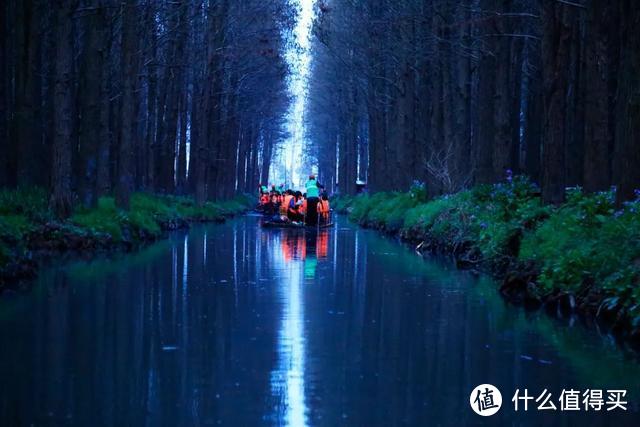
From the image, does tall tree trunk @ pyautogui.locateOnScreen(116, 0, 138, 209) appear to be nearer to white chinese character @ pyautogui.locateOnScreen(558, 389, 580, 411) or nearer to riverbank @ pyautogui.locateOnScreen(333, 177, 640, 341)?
riverbank @ pyautogui.locateOnScreen(333, 177, 640, 341)

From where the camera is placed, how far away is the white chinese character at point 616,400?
22.2 ft

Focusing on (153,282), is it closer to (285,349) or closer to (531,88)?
(285,349)

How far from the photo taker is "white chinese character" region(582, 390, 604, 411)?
679 centimetres

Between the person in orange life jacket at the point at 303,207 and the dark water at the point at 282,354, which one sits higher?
the person in orange life jacket at the point at 303,207

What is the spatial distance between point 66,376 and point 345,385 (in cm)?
217

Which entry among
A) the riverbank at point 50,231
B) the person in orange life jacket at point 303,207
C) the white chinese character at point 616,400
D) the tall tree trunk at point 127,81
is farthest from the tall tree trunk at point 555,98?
the person in orange life jacket at point 303,207

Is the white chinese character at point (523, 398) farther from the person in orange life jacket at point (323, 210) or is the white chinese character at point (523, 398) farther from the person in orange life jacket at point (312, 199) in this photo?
the person in orange life jacket at point (323, 210)

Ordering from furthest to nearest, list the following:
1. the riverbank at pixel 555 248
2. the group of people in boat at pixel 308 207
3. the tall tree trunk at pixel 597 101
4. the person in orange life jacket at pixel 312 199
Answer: the group of people in boat at pixel 308 207 < the person in orange life jacket at pixel 312 199 < the tall tree trunk at pixel 597 101 < the riverbank at pixel 555 248

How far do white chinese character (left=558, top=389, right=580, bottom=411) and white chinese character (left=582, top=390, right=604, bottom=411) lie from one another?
0.18ft

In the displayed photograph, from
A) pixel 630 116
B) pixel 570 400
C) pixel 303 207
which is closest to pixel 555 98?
pixel 630 116

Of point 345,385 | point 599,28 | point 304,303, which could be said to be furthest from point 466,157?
point 345,385

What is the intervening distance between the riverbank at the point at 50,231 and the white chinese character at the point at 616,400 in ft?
30.3

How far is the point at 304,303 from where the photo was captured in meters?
12.3

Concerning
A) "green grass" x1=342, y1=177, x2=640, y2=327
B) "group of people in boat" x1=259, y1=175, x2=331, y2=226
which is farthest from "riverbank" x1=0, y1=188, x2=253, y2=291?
"group of people in boat" x1=259, y1=175, x2=331, y2=226
